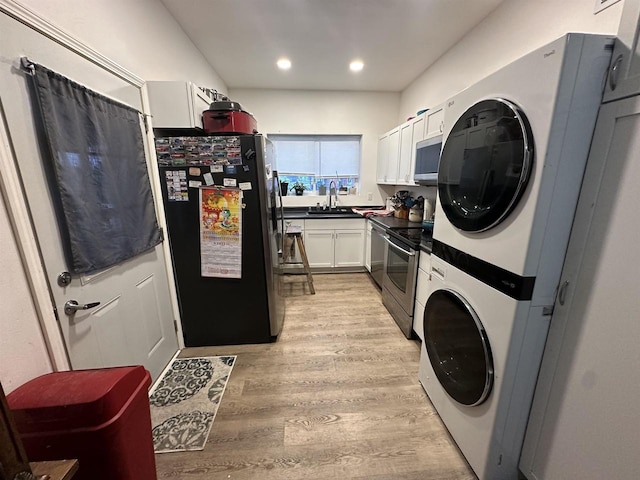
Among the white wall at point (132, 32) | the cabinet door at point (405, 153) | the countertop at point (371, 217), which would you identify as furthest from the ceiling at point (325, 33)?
the countertop at point (371, 217)

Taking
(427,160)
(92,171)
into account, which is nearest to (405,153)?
(427,160)

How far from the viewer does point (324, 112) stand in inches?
156

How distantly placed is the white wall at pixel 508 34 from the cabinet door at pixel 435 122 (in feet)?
1.45

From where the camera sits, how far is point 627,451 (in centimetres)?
81

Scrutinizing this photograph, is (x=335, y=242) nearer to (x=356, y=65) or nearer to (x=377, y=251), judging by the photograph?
(x=377, y=251)

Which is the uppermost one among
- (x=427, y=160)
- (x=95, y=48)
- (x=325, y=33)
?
(x=325, y=33)

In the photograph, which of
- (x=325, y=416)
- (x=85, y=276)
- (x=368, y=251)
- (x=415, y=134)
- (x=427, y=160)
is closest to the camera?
(x=85, y=276)

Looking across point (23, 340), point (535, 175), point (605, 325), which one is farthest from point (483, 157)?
point (23, 340)

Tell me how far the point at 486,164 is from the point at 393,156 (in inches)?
99.0

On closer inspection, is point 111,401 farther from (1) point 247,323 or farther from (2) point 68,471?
(1) point 247,323

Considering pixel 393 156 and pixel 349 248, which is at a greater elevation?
pixel 393 156

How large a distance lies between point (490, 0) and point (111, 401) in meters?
3.31

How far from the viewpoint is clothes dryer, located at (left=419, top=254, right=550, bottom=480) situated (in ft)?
3.43

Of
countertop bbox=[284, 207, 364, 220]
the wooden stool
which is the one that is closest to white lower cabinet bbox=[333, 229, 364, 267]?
countertop bbox=[284, 207, 364, 220]
